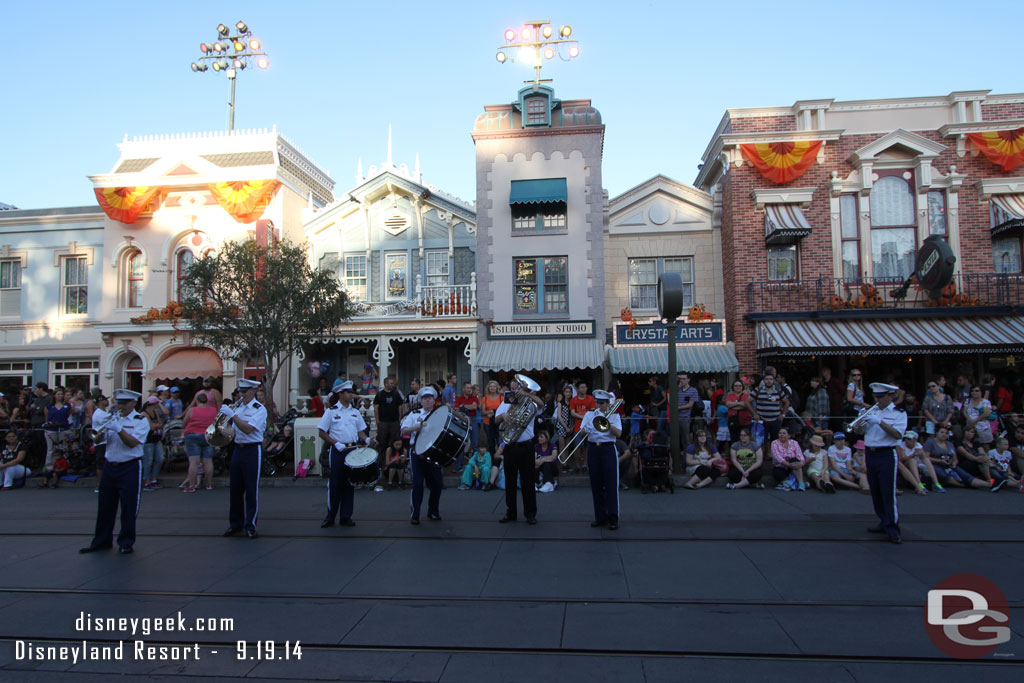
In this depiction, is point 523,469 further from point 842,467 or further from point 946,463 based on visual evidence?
point 946,463

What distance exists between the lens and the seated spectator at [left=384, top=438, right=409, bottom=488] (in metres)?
11.5

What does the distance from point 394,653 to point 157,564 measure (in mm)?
3704

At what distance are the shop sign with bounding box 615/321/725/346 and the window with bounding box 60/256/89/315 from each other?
677 inches

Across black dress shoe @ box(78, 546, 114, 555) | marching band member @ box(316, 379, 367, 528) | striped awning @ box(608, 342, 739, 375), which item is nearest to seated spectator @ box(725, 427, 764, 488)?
striped awning @ box(608, 342, 739, 375)

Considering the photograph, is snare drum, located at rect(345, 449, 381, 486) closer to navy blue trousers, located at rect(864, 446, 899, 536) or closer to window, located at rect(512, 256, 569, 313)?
navy blue trousers, located at rect(864, 446, 899, 536)

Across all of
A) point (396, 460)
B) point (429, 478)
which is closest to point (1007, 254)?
point (396, 460)

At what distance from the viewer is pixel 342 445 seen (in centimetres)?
859

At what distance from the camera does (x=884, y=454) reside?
7723 mm

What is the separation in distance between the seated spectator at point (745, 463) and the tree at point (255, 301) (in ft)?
30.4

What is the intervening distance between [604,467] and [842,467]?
198 inches

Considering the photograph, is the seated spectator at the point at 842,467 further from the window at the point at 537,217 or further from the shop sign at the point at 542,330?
the window at the point at 537,217

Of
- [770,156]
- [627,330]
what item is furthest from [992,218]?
[627,330]

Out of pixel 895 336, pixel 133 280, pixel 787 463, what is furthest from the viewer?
pixel 133 280

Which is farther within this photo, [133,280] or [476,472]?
[133,280]
